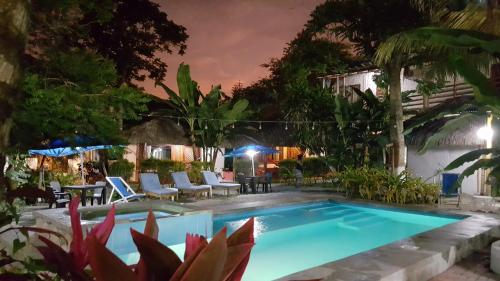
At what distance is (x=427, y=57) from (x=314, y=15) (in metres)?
3.72

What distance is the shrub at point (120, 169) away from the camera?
16.3m

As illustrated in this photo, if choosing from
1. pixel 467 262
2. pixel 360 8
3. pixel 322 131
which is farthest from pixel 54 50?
pixel 322 131

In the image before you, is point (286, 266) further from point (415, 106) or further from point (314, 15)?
point (415, 106)

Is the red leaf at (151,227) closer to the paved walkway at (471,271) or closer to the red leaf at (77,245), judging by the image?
the red leaf at (77,245)

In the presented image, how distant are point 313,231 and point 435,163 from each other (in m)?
8.53

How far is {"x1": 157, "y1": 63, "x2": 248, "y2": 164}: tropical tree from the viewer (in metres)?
A: 15.7

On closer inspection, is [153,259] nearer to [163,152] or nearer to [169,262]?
[169,262]

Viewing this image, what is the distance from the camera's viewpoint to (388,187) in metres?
11.7

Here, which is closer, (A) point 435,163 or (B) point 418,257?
(B) point 418,257

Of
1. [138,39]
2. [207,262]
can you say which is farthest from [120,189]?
[207,262]

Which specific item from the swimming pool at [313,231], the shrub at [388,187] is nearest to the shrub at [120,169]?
the swimming pool at [313,231]

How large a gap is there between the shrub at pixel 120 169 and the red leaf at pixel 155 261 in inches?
646

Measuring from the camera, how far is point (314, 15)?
1297cm

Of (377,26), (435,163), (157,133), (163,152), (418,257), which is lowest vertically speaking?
(418,257)
